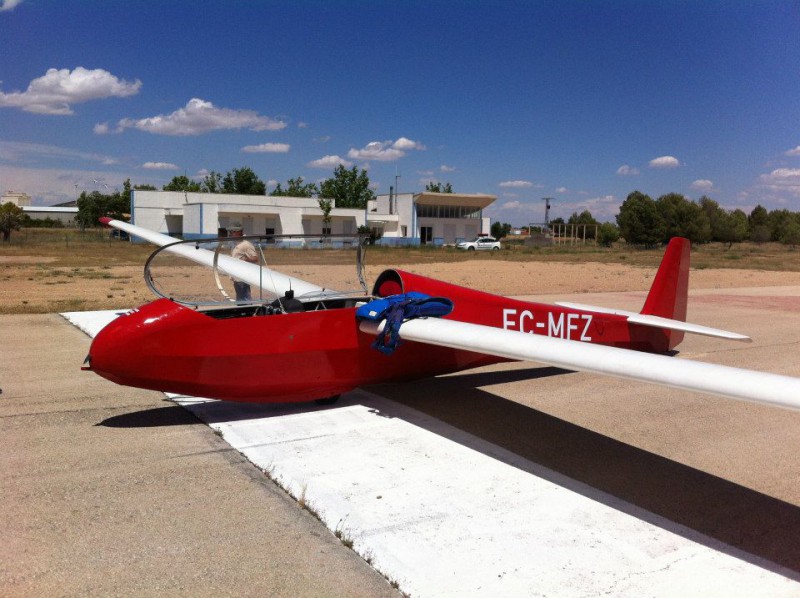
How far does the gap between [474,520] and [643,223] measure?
8947 centimetres

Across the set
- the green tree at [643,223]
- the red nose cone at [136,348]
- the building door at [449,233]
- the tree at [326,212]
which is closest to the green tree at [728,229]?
the green tree at [643,223]

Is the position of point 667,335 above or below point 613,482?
above

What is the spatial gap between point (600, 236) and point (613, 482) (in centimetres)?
11361

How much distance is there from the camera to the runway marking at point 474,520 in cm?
383

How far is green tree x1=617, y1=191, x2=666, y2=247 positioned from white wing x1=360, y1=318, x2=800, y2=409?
87.6m

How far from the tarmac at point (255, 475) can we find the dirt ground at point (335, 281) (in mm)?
1923

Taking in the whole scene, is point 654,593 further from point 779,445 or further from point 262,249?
point 262,249

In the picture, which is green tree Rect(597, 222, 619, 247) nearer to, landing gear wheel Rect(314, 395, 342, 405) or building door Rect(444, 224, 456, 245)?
building door Rect(444, 224, 456, 245)

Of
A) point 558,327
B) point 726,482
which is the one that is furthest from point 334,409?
point 726,482

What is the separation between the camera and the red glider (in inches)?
211

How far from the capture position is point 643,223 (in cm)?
8681

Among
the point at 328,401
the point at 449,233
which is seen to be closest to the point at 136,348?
→ the point at 328,401

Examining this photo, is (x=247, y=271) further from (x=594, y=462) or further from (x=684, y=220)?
(x=684, y=220)

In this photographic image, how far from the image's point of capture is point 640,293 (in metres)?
23.3
